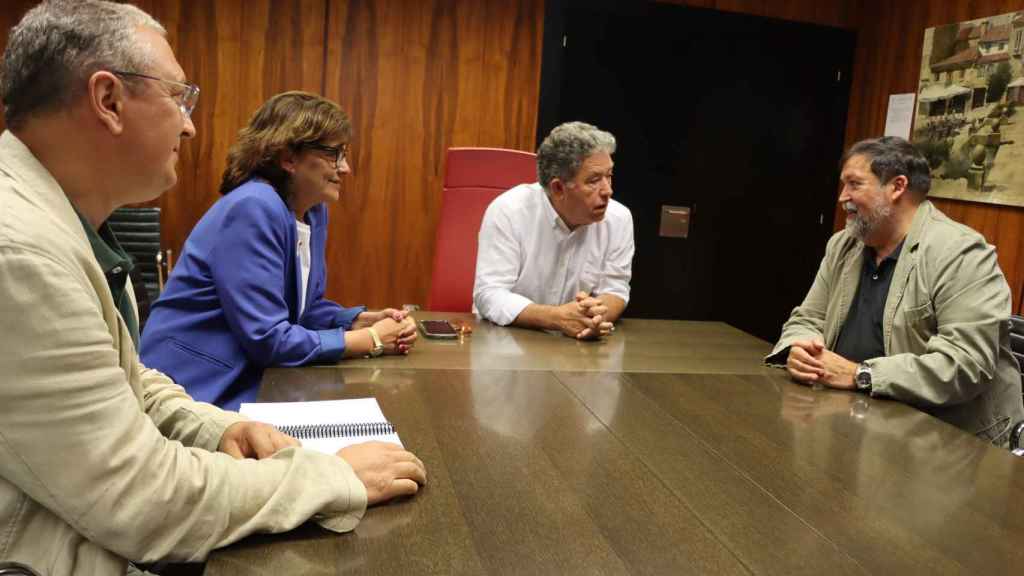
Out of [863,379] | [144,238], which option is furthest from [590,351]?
[144,238]

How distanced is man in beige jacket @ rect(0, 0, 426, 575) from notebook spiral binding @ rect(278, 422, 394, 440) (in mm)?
128

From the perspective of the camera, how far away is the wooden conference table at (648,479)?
958 millimetres

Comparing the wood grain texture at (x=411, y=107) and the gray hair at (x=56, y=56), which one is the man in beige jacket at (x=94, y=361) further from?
the wood grain texture at (x=411, y=107)

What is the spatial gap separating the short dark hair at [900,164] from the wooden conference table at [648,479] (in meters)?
0.78

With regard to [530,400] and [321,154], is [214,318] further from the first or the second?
[530,400]

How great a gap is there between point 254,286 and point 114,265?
0.72 metres

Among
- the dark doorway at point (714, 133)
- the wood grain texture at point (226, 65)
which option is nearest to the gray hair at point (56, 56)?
the wood grain texture at point (226, 65)

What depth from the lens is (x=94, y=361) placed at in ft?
2.75

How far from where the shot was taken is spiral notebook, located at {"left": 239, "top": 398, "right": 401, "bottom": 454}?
1.28m

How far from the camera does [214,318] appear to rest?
1.85 metres

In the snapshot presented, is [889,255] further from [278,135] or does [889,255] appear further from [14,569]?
[14,569]

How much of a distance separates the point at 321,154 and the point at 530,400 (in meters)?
0.93

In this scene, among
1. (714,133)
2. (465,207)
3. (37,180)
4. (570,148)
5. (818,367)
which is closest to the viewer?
(37,180)

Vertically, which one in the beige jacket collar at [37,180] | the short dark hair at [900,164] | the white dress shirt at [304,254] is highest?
the short dark hair at [900,164]
